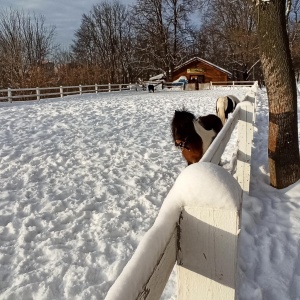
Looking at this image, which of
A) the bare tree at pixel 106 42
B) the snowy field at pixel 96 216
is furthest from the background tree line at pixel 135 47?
the snowy field at pixel 96 216

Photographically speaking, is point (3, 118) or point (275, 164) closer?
point (275, 164)

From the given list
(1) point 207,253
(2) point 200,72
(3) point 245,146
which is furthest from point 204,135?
(2) point 200,72

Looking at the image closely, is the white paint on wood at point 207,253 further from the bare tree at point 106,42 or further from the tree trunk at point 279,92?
the bare tree at point 106,42

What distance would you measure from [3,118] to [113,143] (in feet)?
15.1

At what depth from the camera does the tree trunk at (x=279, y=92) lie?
12.2ft

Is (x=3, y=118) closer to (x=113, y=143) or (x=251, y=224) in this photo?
(x=113, y=143)

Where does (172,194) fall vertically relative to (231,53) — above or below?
below

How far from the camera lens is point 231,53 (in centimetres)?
4462

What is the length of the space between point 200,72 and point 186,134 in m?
37.3

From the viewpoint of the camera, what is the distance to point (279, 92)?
152 inches

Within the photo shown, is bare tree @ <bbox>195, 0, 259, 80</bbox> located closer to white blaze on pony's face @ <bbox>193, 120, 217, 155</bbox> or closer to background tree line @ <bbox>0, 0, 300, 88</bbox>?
background tree line @ <bbox>0, 0, 300, 88</bbox>

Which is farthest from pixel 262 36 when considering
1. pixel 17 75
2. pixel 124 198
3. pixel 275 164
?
pixel 17 75

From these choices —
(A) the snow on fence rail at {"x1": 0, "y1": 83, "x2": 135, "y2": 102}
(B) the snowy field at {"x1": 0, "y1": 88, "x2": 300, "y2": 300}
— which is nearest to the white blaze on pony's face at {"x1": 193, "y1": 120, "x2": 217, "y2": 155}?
(B) the snowy field at {"x1": 0, "y1": 88, "x2": 300, "y2": 300}

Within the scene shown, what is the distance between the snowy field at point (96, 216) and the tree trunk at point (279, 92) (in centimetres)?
28
